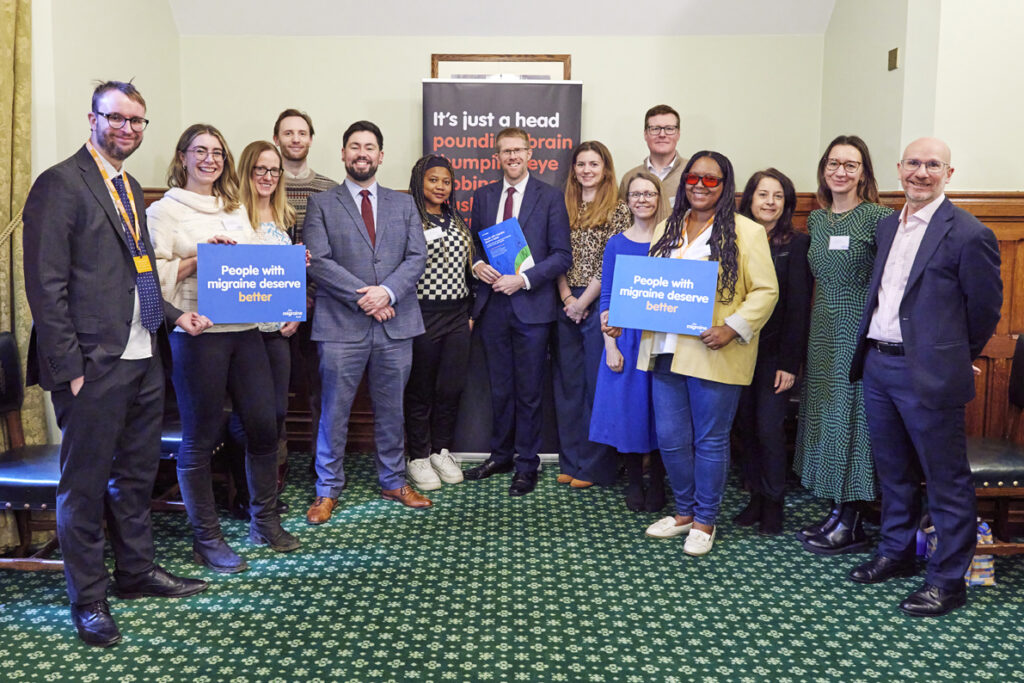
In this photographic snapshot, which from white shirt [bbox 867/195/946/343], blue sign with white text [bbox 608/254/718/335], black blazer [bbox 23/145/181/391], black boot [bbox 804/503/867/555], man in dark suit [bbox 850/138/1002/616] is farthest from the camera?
black boot [bbox 804/503/867/555]

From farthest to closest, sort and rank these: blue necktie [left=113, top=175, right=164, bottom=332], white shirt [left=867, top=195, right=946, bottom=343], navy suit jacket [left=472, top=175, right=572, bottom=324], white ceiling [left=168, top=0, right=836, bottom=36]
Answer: white ceiling [left=168, top=0, right=836, bottom=36] → navy suit jacket [left=472, top=175, right=572, bottom=324] → white shirt [left=867, top=195, right=946, bottom=343] → blue necktie [left=113, top=175, right=164, bottom=332]

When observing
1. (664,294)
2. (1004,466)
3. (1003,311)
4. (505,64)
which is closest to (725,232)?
(664,294)

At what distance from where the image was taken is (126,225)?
101 inches

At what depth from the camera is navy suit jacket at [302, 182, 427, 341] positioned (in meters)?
3.50

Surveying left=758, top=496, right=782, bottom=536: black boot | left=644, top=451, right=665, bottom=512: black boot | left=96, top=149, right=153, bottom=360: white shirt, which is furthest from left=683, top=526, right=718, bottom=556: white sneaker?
left=96, top=149, right=153, bottom=360: white shirt

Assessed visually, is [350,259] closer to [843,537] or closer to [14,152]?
[14,152]

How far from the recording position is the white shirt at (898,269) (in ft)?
9.16

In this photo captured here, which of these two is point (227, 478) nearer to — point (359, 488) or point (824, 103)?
point (359, 488)

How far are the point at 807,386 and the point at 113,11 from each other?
12.5 feet

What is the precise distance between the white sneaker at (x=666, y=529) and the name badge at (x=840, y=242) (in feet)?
4.18

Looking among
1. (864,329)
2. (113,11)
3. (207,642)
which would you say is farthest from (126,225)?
(864,329)

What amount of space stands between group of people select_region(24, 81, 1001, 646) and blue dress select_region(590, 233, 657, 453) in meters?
0.01

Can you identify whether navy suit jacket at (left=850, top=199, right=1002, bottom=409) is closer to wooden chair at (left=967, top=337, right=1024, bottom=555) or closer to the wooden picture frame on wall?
wooden chair at (left=967, top=337, right=1024, bottom=555)

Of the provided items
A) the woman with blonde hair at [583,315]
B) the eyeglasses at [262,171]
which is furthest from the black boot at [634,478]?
the eyeglasses at [262,171]
